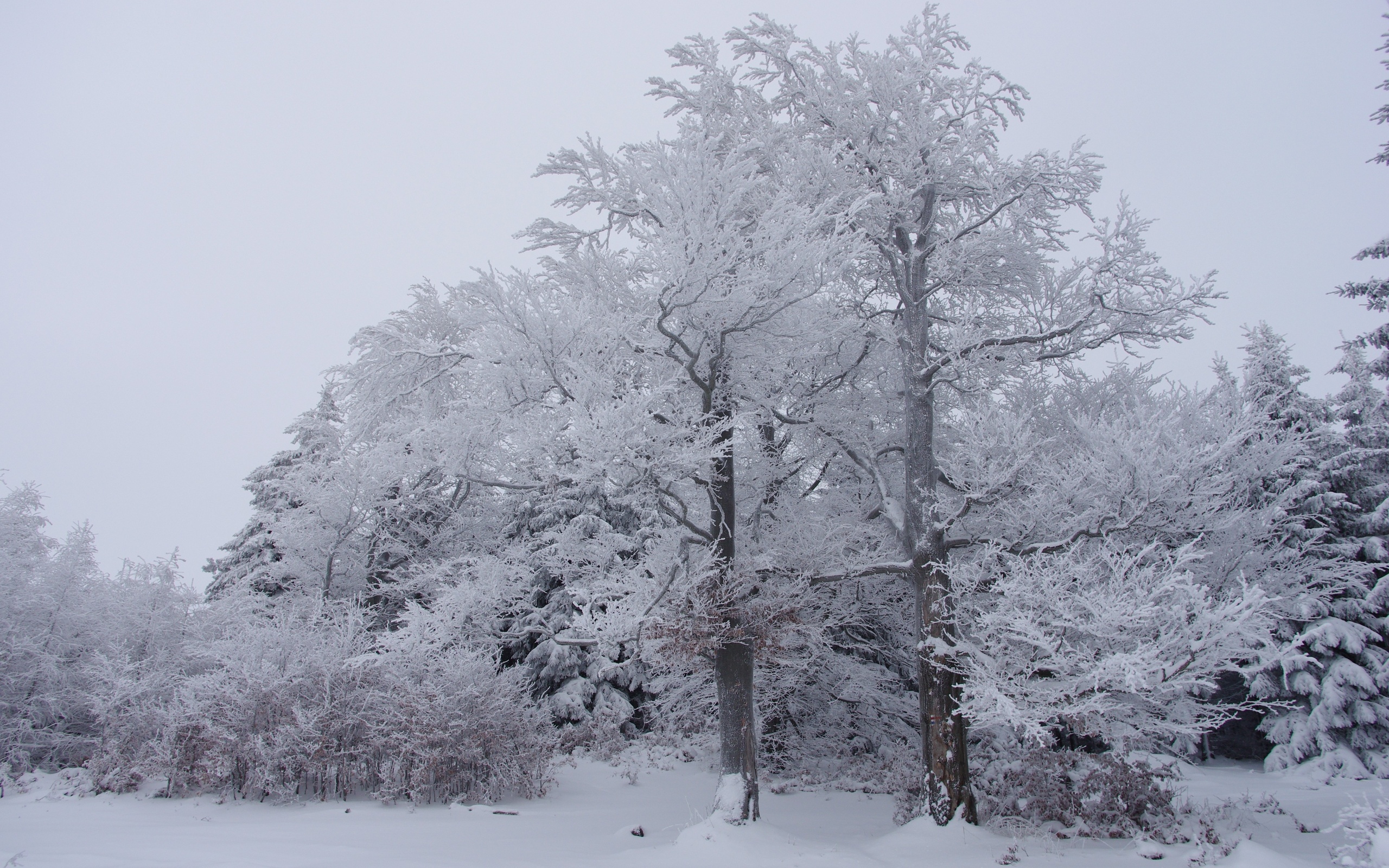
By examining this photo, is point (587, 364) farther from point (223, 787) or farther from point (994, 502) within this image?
point (223, 787)

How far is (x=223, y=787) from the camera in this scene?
30.7 ft

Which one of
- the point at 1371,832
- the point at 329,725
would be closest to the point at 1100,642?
the point at 1371,832

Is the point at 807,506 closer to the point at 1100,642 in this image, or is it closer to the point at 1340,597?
the point at 1100,642

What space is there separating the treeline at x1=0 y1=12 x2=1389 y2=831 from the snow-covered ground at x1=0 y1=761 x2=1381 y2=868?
0.64 metres

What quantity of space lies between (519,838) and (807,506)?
264 inches

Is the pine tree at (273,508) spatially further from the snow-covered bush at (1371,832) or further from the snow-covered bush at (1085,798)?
the snow-covered bush at (1371,832)

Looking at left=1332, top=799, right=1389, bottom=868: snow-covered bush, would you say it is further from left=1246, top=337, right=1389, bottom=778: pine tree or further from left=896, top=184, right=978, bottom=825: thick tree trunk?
left=1246, top=337, right=1389, bottom=778: pine tree

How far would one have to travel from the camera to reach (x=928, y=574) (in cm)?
946

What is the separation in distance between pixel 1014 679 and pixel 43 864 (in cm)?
848

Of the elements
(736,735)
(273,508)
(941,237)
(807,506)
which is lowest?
(736,735)

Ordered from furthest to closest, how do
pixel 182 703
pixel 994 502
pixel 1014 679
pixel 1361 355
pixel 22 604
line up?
pixel 1361 355 → pixel 22 604 → pixel 182 703 → pixel 994 502 → pixel 1014 679

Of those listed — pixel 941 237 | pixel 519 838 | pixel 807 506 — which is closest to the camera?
pixel 519 838

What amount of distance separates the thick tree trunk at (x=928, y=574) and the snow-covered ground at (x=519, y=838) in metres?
0.54

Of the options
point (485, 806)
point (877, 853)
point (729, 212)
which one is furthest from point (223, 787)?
point (729, 212)
